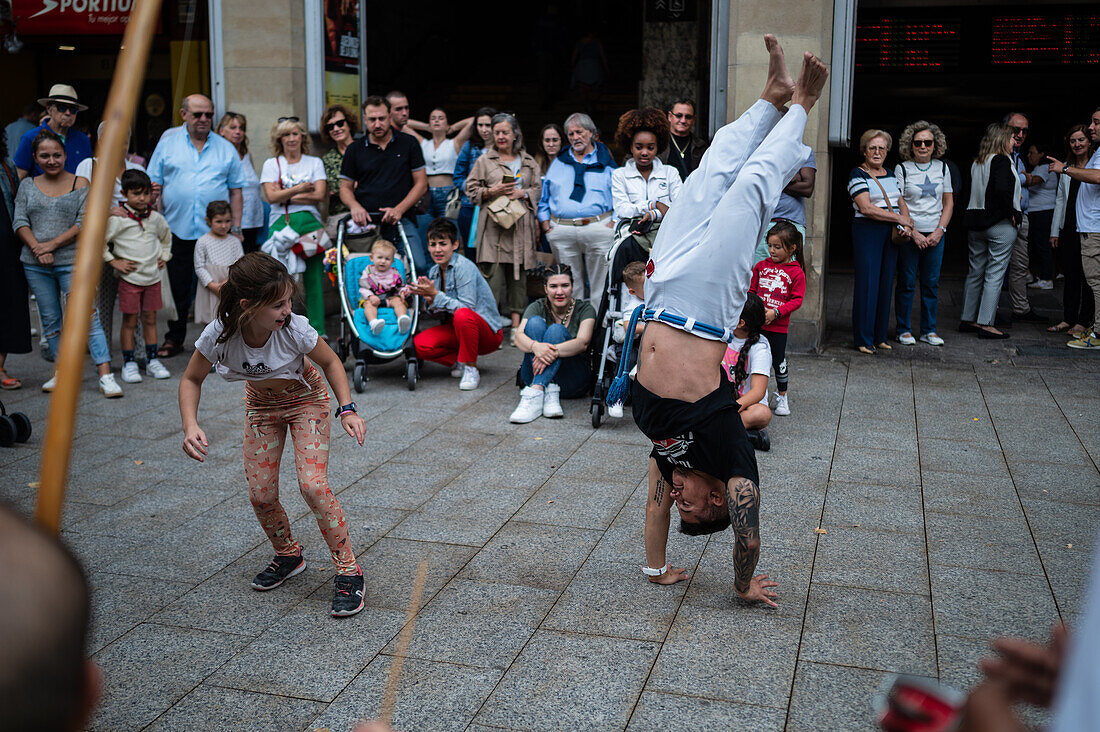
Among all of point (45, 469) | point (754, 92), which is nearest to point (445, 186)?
point (754, 92)

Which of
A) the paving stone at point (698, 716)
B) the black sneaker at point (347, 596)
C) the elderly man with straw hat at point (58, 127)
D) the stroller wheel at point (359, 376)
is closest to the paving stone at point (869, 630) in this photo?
the paving stone at point (698, 716)

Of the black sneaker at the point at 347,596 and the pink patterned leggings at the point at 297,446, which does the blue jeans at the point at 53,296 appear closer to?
the pink patterned leggings at the point at 297,446

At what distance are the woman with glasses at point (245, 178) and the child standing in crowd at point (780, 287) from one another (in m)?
4.94

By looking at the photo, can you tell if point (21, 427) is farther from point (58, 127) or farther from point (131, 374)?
point (58, 127)

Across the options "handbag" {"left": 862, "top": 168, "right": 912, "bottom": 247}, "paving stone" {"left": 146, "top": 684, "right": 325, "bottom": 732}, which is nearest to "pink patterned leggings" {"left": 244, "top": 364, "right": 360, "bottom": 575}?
"paving stone" {"left": 146, "top": 684, "right": 325, "bottom": 732}

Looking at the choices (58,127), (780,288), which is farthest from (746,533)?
(58,127)

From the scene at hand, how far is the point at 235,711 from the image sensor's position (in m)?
3.54

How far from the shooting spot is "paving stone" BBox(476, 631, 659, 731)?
3488mm

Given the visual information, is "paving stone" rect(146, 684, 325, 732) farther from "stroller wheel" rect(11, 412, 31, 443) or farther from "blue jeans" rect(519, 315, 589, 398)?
"blue jeans" rect(519, 315, 589, 398)

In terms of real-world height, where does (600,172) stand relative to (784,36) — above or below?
below

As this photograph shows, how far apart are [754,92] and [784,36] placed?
514 millimetres

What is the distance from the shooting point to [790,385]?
8328mm

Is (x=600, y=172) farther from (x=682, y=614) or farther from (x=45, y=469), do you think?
(x=45, y=469)

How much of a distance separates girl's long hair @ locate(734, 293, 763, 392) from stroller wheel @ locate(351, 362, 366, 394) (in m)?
3.06
